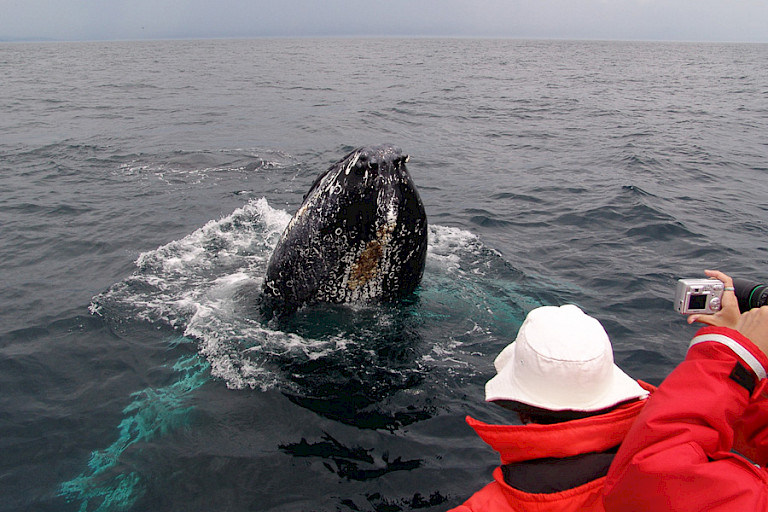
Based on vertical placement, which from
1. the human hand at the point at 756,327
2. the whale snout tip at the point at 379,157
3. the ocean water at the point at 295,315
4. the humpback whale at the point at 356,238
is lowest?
the ocean water at the point at 295,315

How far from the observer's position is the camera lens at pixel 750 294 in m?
2.73

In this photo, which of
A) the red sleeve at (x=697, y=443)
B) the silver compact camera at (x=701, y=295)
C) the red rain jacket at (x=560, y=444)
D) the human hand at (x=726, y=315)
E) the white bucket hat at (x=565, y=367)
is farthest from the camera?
the silver compact camera at (x=701, y=295)

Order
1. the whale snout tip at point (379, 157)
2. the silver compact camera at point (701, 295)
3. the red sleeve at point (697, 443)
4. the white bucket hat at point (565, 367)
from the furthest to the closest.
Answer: the whale snout tip at point (379, 157), the silver compact camera at point (701, 295), the white bucket hat at point (565, 367), the red sleeve at point (697, 443)

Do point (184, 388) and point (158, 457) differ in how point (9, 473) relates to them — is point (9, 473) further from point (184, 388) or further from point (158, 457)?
point (184, 388)

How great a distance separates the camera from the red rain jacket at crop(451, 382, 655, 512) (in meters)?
2.12

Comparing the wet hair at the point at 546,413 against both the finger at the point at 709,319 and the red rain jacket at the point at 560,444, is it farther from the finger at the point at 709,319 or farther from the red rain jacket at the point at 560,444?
the finger at the point at 709,319

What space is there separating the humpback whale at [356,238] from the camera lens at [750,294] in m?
3.21

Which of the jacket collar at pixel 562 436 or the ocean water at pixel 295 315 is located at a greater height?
the jacket collar at pixel 562 436

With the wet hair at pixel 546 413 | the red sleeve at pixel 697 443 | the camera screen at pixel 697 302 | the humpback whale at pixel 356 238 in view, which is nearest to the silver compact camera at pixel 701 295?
the camera screen at pixel 697 302

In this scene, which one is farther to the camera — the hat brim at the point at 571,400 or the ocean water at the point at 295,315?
the ocean water at the point at 295,315

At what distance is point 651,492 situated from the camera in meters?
1.81

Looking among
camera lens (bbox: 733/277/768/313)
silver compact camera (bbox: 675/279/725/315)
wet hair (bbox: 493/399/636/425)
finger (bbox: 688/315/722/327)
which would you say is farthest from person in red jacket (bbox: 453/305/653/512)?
camera lens (bbox: 733/277/768/313)

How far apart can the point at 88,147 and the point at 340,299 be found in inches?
589

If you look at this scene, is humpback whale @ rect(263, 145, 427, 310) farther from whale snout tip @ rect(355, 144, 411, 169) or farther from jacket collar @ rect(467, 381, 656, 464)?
jacket collar @ rect(467, 381, 656, 464)
